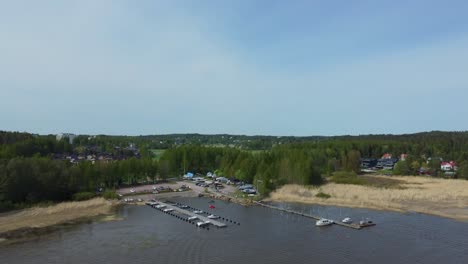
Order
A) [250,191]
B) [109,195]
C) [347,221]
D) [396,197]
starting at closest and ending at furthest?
[347,221] → [109,195] → [396,197] → [250,191]

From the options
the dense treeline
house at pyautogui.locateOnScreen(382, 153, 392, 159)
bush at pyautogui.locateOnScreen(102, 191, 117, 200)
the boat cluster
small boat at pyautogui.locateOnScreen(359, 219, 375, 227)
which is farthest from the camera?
house at pyautogui.locateOnScreen(382, 153, 392, 159)

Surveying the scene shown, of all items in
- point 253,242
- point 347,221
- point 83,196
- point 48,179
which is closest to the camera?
point 253,242

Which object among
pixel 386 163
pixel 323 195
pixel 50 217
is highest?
pixel 386 163

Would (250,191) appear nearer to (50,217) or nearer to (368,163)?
(50,217)

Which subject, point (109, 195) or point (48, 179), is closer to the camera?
point (48, 179)

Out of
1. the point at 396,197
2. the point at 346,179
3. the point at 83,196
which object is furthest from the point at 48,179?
the point at 346,179

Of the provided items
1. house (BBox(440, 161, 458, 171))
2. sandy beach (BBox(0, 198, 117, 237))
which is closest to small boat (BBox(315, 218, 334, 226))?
sandy beach (BBox(0, 198, 117, 237))

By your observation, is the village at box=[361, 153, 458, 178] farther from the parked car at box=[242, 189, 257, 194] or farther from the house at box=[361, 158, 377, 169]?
the parked car at box=[242, 189, 257, 194]

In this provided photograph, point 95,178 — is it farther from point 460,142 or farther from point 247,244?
point 460,142
